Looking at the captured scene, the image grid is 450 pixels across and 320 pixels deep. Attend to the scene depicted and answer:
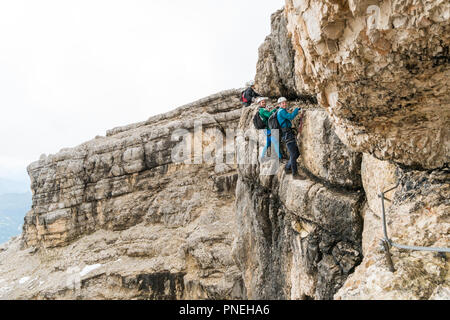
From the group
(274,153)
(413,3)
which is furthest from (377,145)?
(274,153)

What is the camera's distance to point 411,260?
304 centimetres

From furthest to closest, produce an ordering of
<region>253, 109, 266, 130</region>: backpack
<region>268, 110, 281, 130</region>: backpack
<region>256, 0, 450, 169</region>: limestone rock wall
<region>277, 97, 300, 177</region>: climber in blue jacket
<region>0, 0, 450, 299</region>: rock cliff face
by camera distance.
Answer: <region>253, 109, 266, 130</region>: backpack < <region>268, 110, 281, 130</region>: backpack < <region>277, 97, 300, 177</region>: climber in blue jacket < <region>0, 0, 450, 299</region>: rock cliff face < <region>256, 0, 450, 169</region>: limestone rock wall

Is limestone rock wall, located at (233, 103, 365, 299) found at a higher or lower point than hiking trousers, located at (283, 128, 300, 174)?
lower

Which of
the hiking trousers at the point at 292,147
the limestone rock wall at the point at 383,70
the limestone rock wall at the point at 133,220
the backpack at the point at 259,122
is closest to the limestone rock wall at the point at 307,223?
the hiking trousers at the point at 292,147

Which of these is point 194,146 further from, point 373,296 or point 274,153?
point 373,296

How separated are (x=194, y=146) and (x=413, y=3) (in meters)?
23.0

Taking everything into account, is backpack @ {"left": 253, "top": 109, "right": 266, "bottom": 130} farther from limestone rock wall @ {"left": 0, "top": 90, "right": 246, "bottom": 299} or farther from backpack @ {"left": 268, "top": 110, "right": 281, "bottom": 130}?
limestone rock wall @ {"left": 0, "top": 90, "right": 246, "bottom": 299}

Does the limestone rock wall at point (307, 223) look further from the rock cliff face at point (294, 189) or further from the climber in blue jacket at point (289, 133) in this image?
the climber in blue jacket at point (289, 133)

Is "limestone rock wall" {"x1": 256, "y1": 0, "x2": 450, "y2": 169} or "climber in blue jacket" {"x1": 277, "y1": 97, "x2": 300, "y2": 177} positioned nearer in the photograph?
"limestone rock wall" {"x1": 256, "y1": 0, "x2": 450, "y2": 169}

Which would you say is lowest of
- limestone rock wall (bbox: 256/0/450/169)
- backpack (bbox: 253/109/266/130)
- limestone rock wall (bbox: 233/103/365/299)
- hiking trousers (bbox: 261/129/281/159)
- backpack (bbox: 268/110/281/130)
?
limestone rock wall (bbox: 233/103/365/299)

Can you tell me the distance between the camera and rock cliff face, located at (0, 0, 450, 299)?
10.1 ft

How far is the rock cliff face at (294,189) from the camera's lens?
10.1ft

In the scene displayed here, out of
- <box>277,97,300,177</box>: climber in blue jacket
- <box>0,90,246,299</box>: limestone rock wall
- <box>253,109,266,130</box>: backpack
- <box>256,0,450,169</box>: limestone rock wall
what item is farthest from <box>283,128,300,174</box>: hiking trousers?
<box>0,90,246,299</box>: limestone rock wall

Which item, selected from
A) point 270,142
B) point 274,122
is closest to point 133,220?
point 270,142
